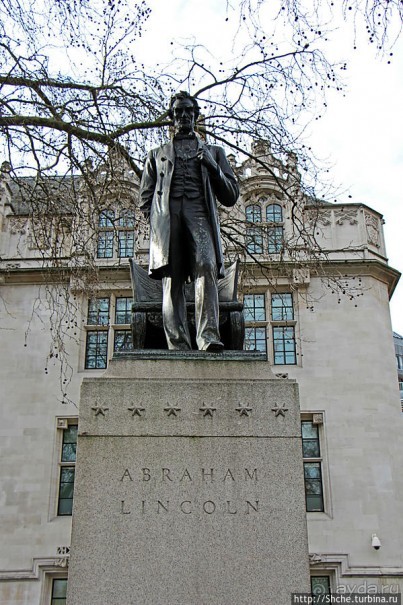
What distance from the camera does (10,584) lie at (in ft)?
55.9

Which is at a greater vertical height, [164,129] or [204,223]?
[164,129]

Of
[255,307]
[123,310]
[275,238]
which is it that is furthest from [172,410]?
[123,310]

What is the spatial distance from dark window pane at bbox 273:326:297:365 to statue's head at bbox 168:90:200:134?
44.7ft

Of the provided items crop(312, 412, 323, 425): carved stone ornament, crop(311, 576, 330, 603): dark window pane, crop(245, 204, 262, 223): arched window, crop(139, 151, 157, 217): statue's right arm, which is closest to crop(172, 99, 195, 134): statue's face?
crop(139, 151, 157, 217): statue's right arm

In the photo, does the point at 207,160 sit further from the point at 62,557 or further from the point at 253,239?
the point at 62,557

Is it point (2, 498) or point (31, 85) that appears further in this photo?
point (2, 498)

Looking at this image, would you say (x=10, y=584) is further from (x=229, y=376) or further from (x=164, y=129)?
(x=229, y=376)

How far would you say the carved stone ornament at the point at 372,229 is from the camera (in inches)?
833

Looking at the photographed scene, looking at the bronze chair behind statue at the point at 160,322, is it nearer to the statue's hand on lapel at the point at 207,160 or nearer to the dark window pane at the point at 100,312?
the statue's hand on lapel at the point at 207,160

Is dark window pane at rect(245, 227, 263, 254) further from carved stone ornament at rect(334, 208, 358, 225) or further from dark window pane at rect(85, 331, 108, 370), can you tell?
dark window pane at rect(85, 331, 108, 370)

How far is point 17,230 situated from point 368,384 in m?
10.2

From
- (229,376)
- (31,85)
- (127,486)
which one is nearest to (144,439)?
(127,486)

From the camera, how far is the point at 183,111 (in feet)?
20.7

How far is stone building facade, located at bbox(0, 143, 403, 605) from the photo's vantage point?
1719 centimetres
